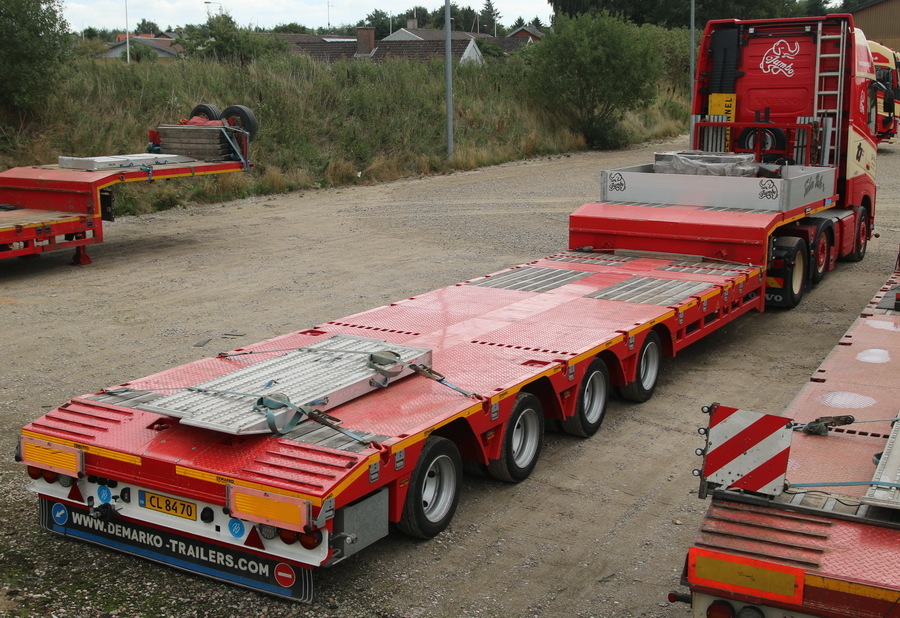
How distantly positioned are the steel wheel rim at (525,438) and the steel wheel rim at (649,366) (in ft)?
5.99

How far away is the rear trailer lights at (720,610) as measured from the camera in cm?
396

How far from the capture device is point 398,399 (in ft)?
18.9

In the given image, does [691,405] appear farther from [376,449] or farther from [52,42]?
[52,42]

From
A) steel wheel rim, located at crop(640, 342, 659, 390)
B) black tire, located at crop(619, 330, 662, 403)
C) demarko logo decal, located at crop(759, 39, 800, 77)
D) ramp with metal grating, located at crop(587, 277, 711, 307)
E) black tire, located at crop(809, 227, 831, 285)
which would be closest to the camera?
black tire, located at crop(619, 330, 662, 403)

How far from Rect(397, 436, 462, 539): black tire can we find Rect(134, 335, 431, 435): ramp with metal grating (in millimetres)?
659

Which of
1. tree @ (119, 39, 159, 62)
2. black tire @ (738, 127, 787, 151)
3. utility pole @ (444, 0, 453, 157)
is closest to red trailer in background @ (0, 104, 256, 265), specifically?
black tire @ (738, 127, 787, 151)

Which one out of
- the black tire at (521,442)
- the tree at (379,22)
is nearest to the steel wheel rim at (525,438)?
the black tire at (521,442)

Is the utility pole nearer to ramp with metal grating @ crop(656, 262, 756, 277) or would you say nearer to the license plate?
ramp with metal grating @ crop(656, 262, 756, 277)

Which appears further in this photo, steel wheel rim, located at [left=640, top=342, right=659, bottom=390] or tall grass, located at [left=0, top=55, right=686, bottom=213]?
tall grass, located at [left=0, top=55, right=686, bottom=213]

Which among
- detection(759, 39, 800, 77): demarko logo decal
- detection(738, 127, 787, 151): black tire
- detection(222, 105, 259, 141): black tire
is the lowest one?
detection(738, 127, 787, 151): black tire

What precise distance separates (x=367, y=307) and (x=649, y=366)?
4354mm

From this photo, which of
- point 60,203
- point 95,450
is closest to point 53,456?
point 95,450

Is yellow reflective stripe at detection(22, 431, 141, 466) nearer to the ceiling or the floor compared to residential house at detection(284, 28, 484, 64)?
nearer to the floor

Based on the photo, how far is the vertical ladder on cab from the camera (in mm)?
12492
